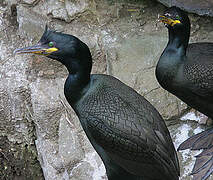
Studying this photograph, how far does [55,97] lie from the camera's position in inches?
150

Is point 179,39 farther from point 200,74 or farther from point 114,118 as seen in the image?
point 114,118

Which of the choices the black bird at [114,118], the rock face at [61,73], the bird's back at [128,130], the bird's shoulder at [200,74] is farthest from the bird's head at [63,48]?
the rock face at [61,73]

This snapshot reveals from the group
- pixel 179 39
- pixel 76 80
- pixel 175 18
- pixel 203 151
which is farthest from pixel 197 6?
pixel 76 80

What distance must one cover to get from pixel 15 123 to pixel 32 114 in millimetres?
225

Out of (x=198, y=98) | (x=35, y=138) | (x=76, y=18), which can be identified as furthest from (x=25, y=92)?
(x=198, y=98)

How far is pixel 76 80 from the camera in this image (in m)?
2.77

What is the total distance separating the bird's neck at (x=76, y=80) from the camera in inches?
107

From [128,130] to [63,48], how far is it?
0.62 metres

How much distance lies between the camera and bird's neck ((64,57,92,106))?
8.91ft

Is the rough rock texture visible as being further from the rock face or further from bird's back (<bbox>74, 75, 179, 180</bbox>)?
bird's back (<bbox>74, 75, 179, 180</bbox>)

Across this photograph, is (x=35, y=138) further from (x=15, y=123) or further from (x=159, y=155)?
(x=159, y=155)

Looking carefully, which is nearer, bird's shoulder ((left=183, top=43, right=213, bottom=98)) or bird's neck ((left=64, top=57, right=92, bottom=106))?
bird's neck ((left=64, top=57, right=92, bottom=106))

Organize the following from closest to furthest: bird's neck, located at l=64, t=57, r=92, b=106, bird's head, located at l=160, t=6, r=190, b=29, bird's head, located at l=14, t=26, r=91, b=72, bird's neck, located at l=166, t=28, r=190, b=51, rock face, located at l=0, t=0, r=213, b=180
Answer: bird's head, located at l=14, t=26, r=91, b=72 → bird's neck, located at l=64, t=57, r=92, b=106 → bird's head, located at l=160, t=6, r=190, b=29 → bird's neck, located at l=166, t=28, r=190, b=51 → rock face, located at l=0, t=0, r=213, b=180

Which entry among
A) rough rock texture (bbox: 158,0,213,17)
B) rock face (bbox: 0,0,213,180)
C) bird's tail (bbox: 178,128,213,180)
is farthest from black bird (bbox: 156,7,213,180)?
rough rock texture (bbox: 158,0,213,17)
